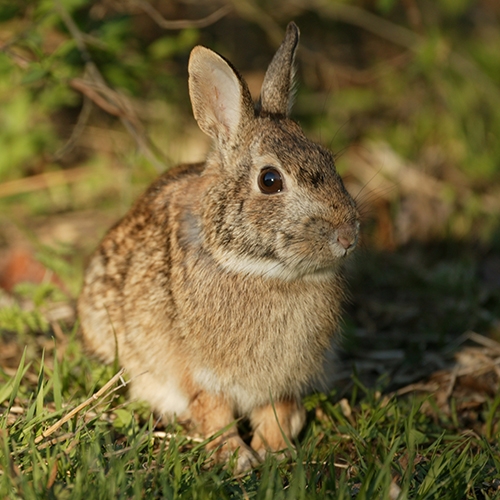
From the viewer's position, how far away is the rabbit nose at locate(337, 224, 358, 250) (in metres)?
3.11

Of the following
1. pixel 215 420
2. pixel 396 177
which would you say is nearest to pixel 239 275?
pixel 215 420

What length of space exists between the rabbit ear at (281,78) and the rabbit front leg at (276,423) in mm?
1506

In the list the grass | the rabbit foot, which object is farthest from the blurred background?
the rabbit foot

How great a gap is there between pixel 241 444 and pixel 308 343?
1.94ft

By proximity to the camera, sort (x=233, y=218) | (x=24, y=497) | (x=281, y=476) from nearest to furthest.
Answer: (x=24, y=497)
(x=281, y=476)
(x=233, y=218)

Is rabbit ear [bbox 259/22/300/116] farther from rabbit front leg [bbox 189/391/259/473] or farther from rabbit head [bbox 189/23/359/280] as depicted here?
rabbit front leg [bbox 189/391/259/473]

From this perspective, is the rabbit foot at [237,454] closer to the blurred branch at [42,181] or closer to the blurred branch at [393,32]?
the blurred branch at [42,181]

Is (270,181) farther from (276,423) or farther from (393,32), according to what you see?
(393,32)

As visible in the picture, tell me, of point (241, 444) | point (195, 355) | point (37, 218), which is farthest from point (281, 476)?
point (37, 218)

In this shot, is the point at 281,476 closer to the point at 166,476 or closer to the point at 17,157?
the point at 166,476

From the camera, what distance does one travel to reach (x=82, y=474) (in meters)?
2.66

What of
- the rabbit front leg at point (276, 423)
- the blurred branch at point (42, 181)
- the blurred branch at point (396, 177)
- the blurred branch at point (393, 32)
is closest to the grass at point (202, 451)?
the rabbit front leg at point (276, 423)

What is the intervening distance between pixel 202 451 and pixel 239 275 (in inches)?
32.4

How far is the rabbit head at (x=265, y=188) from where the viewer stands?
315 cm
